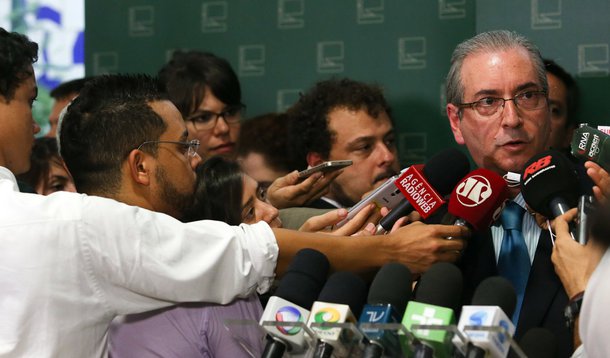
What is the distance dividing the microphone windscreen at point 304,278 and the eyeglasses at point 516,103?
0.86 meters

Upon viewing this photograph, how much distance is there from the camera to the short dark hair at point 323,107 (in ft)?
13.8

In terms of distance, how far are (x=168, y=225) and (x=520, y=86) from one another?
1093 millimetres

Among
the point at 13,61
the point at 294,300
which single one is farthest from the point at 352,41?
the point at 294,300

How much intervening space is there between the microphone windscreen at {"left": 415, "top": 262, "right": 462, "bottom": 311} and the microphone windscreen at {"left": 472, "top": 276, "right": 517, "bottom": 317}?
0.15 ft

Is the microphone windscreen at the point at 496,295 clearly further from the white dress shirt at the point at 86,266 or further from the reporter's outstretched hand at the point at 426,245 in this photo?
the white dress shirt at the point at 86,266

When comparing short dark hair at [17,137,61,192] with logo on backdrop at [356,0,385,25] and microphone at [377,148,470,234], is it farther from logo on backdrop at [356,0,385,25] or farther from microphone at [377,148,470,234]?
microphone at [377,148,470,234]

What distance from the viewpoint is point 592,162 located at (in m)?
2.50

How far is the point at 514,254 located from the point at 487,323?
31.3 inches

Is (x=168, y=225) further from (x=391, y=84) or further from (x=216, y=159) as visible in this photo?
(x=391, y=84)

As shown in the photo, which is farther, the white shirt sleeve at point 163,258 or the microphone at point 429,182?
the microphone at point 429,182

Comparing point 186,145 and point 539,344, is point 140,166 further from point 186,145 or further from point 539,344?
point 539,344

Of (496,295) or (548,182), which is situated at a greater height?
(548,182)

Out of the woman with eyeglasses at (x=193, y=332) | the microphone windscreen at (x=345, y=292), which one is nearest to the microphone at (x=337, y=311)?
the microphone windscreen at (x=345, y=292)

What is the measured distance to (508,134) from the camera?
289 centimetres
